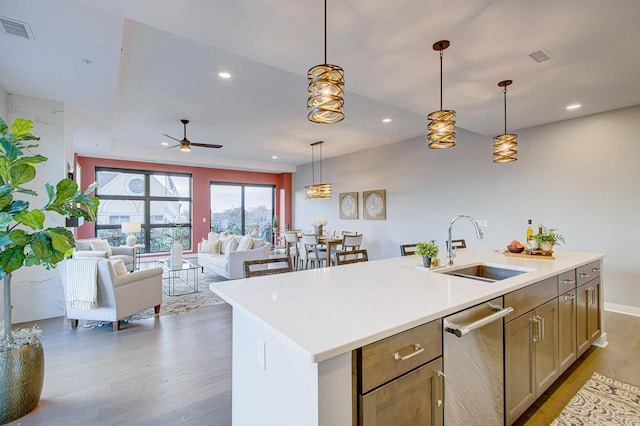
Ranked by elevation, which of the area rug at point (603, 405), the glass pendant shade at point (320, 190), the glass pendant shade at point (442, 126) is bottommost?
the area rug at point (603, 405)

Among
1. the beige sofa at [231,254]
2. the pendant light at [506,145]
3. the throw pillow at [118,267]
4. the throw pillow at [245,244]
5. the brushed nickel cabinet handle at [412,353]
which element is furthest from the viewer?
the throw pillow at [245,244]

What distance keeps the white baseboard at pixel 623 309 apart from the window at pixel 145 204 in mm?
9465

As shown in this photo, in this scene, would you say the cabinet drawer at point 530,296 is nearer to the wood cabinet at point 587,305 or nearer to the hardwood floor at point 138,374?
the wood cabinet at point 587,305

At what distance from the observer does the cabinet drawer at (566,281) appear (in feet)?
7.48

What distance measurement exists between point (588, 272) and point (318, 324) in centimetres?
287

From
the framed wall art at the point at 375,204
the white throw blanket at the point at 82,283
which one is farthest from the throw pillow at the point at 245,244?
the framed wall art at the point at 375,204

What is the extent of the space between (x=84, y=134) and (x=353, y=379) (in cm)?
673

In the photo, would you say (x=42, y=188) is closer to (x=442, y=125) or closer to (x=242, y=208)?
(x=442, y=125)

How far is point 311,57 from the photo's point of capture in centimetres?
253

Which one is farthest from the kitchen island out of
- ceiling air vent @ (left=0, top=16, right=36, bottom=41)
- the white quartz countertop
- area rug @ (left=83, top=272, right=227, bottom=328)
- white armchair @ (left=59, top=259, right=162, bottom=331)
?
area rug @ (left=83, top=272, right=227, bottom=328)

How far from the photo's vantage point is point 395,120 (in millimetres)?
5145

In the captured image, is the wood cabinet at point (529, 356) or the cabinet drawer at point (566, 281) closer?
the wood cabinet at point (529, 356)

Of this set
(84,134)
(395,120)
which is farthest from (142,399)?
(84,134)

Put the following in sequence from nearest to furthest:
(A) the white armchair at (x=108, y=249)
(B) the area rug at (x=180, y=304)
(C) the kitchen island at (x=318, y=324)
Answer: (C) the kitchen island at (x=318, y=324), (B) the area rug at (x=180, y=304), (A) the white armchair at (x=108, y=249)
